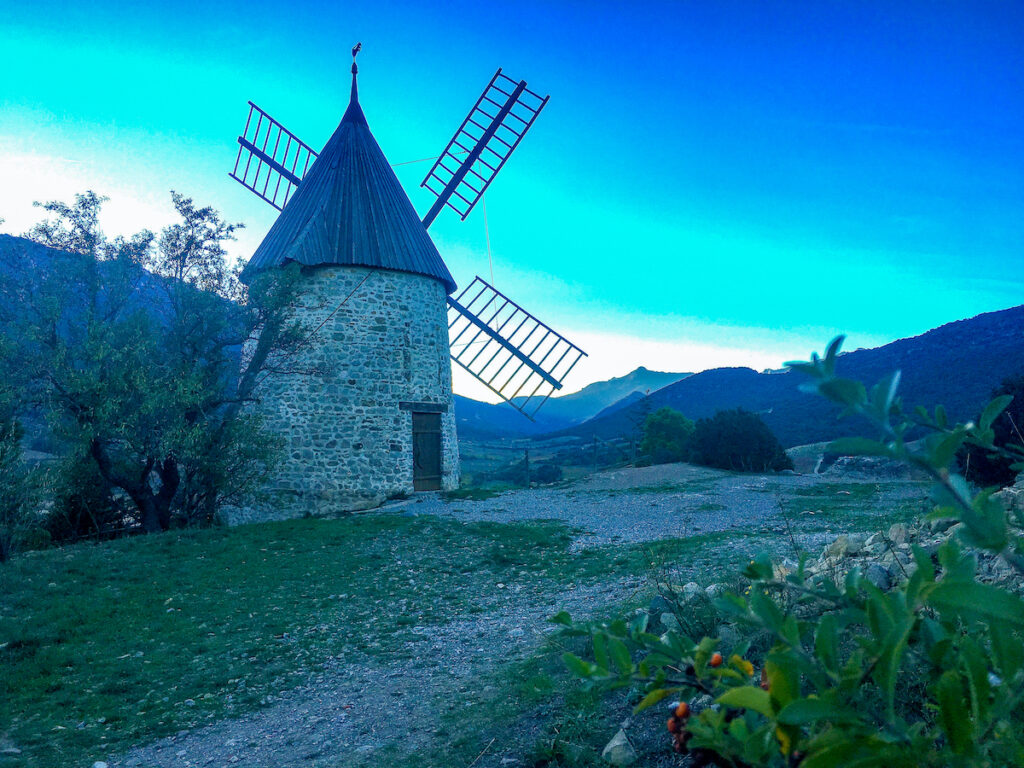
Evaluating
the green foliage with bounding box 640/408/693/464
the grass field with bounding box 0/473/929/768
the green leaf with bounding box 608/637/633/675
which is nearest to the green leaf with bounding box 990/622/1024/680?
the green leaf with bounding box 608/637/633/675

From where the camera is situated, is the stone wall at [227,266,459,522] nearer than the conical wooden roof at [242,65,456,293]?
Yes

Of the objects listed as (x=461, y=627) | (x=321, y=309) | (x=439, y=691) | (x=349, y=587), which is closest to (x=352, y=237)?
(x=321, y=309)

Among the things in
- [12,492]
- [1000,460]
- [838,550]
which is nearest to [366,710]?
[838,550]

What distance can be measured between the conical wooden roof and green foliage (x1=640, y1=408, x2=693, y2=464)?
39.9 feet

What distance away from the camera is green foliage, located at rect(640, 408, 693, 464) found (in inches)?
1001

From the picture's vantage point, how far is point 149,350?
10594mm

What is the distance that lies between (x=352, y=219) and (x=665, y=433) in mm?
15970

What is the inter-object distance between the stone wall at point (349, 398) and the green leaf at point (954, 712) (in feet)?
46.0

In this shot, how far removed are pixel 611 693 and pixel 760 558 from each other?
299cm

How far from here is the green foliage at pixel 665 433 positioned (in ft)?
83.4

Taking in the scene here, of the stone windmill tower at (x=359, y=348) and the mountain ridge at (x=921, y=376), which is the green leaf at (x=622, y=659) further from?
the mountain ridge at (x=921, y=376)

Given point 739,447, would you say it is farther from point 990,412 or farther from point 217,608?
point 990,412

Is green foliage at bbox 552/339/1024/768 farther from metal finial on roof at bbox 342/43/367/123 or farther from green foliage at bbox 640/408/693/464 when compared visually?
green foliage at bbox 640/408/693/464

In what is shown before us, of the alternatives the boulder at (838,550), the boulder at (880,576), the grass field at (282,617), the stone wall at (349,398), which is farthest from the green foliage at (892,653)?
the stone wall at (349,398)
